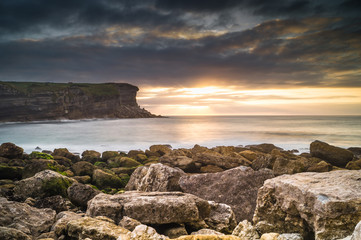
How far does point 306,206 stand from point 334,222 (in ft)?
1.19

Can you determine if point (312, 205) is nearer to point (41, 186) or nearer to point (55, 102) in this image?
point (41, 186)

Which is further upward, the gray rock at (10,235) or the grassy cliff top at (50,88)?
the grassy cliff top at (50,88)

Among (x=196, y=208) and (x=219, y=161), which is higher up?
(x=196, y=208)

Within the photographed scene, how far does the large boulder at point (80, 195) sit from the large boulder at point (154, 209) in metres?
1.62

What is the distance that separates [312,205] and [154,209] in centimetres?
227

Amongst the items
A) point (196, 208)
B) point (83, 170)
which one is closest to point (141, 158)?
Answer: point (83, 170)

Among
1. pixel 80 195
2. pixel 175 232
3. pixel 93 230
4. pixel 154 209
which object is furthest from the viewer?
pixel 80 195

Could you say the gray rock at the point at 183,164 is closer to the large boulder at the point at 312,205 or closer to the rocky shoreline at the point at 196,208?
the rocky shoreline at the point at 196,208

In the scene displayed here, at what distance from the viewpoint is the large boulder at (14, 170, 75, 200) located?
5582mm

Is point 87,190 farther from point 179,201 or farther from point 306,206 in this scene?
point 306,206

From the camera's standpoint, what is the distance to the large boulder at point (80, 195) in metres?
5.45

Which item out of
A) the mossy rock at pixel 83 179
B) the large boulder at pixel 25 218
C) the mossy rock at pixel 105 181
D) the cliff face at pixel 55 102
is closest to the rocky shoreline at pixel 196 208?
the large boulder at pixel 25 218

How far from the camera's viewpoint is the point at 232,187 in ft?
17.7

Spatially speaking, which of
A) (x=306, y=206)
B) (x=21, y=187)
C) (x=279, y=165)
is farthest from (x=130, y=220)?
(x=279, y=165)
